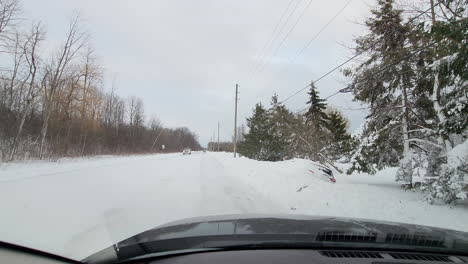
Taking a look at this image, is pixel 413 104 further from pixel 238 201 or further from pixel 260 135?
pixel 260 135

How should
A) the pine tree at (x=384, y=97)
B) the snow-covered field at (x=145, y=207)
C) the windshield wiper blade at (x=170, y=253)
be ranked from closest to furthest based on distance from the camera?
1. the windshield wiper blade at (x=170, y=253)
2. the snow-covered field at (x=145, y=207)
3. the pine tree at (x=384, y=97)

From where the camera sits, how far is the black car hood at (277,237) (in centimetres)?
192

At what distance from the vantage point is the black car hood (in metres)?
1.92

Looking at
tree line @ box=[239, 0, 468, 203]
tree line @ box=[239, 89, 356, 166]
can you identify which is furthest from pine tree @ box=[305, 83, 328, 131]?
tree line @ box=[239, 0, 468, 203]

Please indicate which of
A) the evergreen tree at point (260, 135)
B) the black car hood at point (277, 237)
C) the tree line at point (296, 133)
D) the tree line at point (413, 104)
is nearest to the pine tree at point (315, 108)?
the tree line at point (296, 133)

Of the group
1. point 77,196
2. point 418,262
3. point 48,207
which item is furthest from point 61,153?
point 418,262

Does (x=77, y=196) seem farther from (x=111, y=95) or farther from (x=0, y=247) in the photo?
(x=111, y=95)

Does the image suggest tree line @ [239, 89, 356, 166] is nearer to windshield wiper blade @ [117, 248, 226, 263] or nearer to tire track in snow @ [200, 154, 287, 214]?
tire track in snow @ [200, 154, 287, 214]

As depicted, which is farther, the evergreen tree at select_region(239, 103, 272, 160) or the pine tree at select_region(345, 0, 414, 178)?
the evergreen tree at select_region(239, 103, 272, 160)

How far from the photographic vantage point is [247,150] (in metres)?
41.7

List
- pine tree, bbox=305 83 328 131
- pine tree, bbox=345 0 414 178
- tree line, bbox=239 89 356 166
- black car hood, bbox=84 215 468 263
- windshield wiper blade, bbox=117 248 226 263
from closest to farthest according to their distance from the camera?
1. windshield wiper blade, bbox=117 248 226 263
2. black car hood, bbox=84 215 468 263
3. pine tree, bbox=345 0 414 178
4. tree line, bbox=239 89 356 166
5. pine tree, bbox=305 83 328 131

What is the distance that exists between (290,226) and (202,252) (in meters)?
1.02

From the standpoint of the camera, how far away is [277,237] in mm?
2102

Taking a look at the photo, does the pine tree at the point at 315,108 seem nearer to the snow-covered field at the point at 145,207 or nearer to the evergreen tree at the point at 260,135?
the evergreen tree at the point at 260,135
